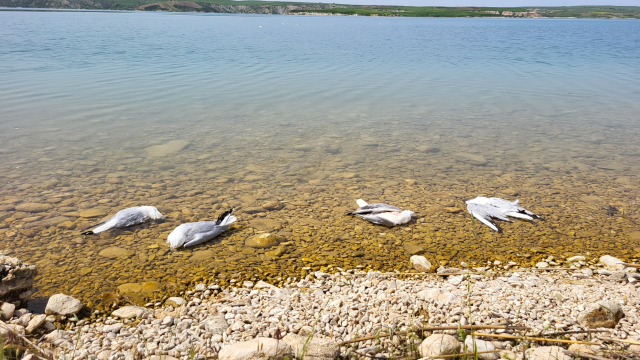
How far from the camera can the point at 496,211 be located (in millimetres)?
6125

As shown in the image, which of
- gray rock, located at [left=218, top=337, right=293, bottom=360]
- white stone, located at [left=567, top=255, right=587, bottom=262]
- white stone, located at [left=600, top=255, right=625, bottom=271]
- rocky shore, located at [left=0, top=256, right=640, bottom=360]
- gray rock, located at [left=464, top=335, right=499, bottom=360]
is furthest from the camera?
white stone, located at [left=567, top=255, right=587, bottom=262]

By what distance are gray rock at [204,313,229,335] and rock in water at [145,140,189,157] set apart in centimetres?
568

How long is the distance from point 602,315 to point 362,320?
1.98 m

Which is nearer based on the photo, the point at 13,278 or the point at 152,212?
the point at 13,278

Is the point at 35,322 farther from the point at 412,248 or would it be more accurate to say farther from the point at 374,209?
the point at 374,209

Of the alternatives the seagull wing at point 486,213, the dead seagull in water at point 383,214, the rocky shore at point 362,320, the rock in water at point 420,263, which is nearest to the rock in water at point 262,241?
the rocky shore at point 362,320

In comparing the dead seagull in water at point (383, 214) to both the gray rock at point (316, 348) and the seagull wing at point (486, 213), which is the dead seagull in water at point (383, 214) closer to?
the seagull wing at point (486, 213)

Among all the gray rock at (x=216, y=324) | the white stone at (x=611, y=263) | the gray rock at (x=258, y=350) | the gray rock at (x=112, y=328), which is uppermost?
the gray rock at (x=258, y=350)

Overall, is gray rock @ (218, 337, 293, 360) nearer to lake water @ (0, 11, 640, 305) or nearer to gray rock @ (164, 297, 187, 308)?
gray rock @ (164, 297, 187, 308)

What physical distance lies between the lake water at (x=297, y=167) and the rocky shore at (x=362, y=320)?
1.53 ft

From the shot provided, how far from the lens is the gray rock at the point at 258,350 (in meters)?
2.97

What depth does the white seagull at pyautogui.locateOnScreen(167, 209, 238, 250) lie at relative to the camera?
5180 mm

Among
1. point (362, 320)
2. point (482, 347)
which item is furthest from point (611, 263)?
point (362, 320)

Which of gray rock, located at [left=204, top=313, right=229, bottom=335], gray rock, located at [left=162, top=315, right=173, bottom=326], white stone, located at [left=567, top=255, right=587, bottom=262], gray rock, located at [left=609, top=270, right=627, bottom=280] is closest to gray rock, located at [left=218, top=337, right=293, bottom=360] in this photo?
gray rock, located at [left=204, top=313, right=229, bottom=335]
